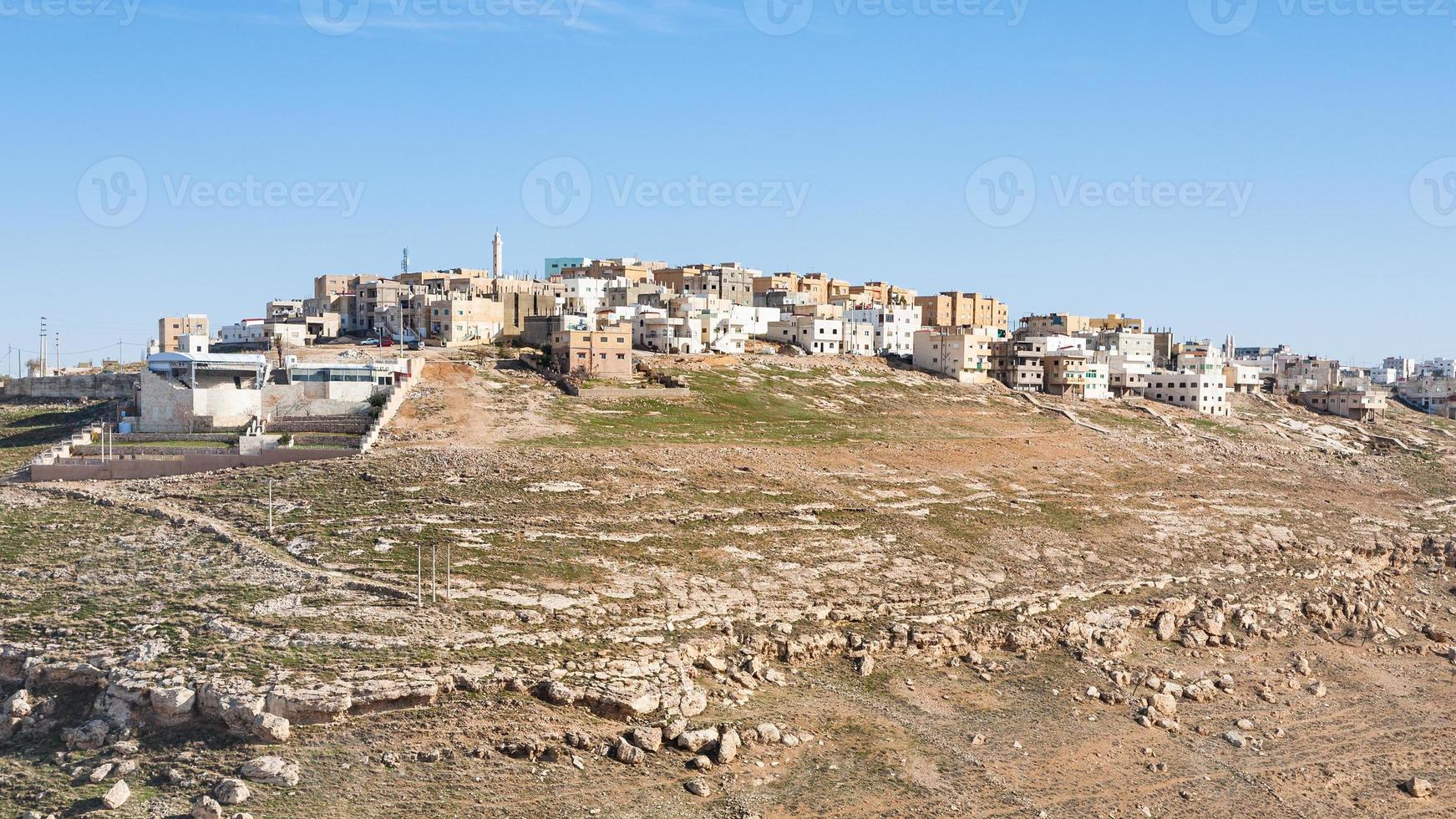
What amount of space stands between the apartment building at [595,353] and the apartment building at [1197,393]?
43290mm

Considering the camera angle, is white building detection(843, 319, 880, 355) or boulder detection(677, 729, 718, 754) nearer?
boulder detection(677, 729, 718, 754)

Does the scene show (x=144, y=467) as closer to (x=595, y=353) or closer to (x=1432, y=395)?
(x=595, y=353)

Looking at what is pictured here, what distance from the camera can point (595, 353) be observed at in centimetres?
6109

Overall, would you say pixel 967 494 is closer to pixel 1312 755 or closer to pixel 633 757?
pixel 1312 755

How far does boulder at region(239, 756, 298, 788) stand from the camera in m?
19.5

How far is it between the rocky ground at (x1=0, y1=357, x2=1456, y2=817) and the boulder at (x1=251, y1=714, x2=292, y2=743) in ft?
0.20

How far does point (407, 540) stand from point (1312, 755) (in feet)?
77.4

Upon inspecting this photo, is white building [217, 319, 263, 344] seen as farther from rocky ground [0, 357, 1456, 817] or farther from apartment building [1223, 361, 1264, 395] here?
apartment building [1223, 361, 1264, 395]

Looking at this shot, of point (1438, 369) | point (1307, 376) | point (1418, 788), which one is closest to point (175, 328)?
point (1418, 788)

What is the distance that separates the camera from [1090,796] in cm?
2253

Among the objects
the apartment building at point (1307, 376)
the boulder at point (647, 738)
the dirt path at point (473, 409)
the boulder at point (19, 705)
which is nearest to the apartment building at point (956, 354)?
the dirt path at point (473, 409)

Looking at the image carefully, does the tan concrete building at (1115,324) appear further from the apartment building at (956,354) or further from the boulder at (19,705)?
the boulder at (19,705)

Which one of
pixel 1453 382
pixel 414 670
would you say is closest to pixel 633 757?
pixel 414 670

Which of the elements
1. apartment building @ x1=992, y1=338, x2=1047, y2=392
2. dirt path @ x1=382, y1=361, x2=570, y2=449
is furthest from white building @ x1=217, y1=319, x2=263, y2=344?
apartment building @ x1=992, y1=338, x2=1047, y2=392
